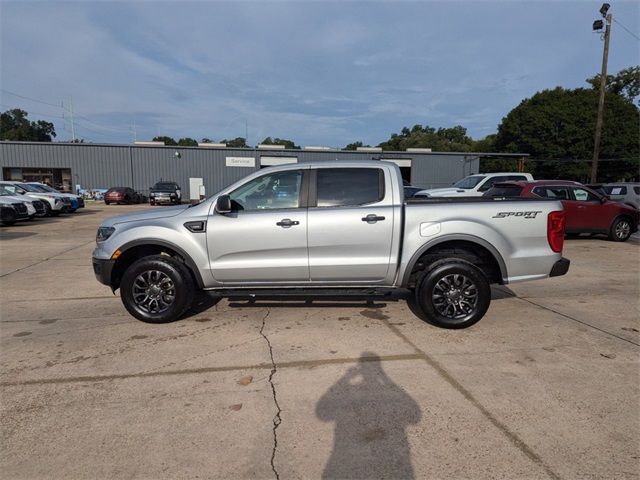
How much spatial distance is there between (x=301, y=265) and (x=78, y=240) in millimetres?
10567

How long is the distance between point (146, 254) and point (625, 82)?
7258 cm

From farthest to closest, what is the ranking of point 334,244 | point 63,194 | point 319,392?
point 63,194
point 334,244
point 319,392

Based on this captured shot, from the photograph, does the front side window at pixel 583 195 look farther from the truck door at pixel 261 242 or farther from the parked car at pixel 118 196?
the parked car at pixel 118 196

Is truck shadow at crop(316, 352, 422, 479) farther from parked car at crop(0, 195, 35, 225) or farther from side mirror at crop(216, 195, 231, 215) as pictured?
parked car at crop(0, 195, 35, 225)

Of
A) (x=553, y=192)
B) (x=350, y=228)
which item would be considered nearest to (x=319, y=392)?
(x=350, y=228)

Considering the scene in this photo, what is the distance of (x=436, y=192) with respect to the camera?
14.8 m

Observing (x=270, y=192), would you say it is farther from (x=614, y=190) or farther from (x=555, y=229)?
(x=614, y=190)

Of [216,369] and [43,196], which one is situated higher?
[43,196]

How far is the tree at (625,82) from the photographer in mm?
56344

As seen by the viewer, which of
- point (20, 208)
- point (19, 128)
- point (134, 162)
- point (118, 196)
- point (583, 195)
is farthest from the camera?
point (19, 128)

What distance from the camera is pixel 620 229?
12.1m

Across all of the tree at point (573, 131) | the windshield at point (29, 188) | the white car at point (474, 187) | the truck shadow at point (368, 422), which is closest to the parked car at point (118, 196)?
the windshield at point (29, 188)

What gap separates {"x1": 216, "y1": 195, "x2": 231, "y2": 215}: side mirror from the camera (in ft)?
15.4

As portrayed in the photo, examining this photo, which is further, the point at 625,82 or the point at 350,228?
the point at 625,82
